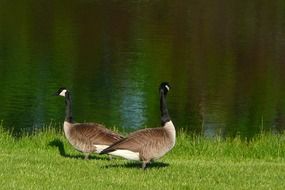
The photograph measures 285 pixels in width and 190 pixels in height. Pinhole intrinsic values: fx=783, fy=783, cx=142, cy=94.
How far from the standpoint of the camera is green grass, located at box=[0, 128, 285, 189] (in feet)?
35.9

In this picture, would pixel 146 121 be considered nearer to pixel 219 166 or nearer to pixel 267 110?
pixel 267 110

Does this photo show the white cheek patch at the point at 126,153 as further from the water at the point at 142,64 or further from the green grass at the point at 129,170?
the water at the point at 142,64

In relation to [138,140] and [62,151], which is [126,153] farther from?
[62,151]

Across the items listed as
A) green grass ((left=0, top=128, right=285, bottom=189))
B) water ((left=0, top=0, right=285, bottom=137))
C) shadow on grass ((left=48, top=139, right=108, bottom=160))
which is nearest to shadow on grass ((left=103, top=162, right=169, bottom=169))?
green grass ((left=0, top=128, right=285, bottom=189))

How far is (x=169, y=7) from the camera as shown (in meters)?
65.1

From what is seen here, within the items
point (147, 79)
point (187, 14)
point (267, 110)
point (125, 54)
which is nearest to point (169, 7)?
point (187, 14)

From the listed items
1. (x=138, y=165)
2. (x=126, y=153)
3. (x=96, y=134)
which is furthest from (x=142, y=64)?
(x=126, y=153)

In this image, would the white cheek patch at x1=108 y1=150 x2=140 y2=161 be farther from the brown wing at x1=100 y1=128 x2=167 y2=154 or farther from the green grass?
the green grass

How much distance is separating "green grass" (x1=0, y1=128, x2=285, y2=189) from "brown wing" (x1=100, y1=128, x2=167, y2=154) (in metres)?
0.38

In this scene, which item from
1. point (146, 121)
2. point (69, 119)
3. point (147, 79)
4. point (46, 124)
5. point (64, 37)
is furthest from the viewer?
point (64, 37)

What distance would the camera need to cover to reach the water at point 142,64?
94.0 feet

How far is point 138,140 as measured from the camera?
1198 cm

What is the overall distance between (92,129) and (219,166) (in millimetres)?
2316

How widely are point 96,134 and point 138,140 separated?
1597 mm
